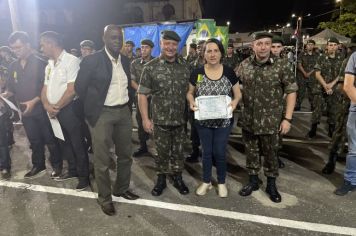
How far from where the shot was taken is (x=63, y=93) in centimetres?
401

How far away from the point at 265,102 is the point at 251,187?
1122 mm

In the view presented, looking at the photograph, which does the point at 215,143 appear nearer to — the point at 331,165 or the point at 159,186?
the point at 159,186

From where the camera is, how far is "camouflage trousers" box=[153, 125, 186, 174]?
12.5 feet

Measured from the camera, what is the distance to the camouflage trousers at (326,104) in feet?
20.2

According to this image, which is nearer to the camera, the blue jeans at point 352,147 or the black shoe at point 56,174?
the blue jeans at point 352,147

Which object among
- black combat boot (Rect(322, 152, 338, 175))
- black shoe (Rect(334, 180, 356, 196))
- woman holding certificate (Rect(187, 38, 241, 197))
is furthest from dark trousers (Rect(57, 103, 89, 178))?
black combat boot (Rect(322, 152, 338, 175))

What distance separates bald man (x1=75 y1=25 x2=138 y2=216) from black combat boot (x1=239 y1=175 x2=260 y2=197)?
1.51 meters

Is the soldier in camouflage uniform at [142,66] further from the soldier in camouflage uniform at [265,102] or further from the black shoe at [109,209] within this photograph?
the soldier in camouflage uniform at [265,102]

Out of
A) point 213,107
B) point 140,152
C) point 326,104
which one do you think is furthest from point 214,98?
point 326,104

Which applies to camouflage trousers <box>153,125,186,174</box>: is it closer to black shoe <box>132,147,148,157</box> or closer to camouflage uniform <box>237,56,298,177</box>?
camouflage uniform <box>237,56,298,177</box>

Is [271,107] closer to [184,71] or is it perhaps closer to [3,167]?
[184,71]

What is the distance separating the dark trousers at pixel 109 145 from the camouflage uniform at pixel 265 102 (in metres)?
1.41

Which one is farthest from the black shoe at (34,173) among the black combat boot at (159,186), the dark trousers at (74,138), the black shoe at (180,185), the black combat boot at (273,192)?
the black combat boot at (273,192)

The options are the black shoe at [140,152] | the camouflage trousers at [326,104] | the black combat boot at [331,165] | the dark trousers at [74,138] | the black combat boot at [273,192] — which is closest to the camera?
the black combat boot at [273,192]
